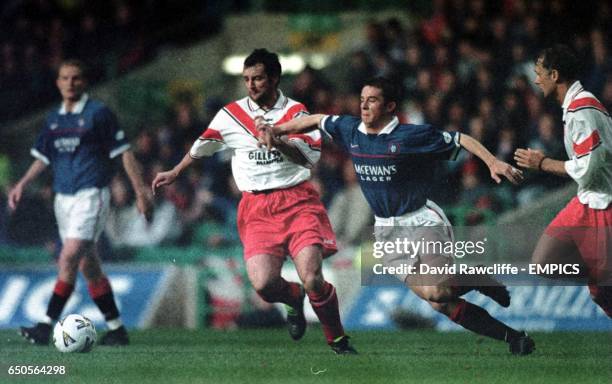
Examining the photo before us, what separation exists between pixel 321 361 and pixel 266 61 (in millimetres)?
1790

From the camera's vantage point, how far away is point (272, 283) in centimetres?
834

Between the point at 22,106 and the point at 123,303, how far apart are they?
12.6 ft

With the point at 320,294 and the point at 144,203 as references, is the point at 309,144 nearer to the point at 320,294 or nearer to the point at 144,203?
the point at 320,294

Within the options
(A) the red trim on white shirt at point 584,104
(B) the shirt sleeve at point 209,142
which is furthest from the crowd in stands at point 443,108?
(A) the red trim on white shirt at point 584,104

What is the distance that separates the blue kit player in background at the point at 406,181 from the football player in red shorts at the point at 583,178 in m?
0.47

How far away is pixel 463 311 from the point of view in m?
7.82

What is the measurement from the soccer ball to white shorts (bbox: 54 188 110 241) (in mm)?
1095

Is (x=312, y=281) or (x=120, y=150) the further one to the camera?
(x=120, y=150)

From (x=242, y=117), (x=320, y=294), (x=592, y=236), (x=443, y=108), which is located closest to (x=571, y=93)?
(x=592, y=236)

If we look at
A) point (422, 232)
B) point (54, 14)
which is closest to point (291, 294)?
point (422, 232)

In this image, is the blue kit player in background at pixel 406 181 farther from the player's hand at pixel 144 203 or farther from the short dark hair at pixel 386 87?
the player's hand at pixel 144 203

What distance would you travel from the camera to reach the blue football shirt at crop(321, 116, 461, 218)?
7.88 metres

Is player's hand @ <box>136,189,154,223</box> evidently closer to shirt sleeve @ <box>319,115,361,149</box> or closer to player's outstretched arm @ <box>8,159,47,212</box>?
player's outstretched arm @ <box>8,159,47,212</box>

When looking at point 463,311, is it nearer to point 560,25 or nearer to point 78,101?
point 78,101
